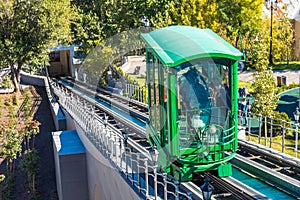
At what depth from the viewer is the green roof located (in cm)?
885

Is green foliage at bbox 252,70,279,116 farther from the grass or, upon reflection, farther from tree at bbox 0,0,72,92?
the grass

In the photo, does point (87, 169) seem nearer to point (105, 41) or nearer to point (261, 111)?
point (261, 111)

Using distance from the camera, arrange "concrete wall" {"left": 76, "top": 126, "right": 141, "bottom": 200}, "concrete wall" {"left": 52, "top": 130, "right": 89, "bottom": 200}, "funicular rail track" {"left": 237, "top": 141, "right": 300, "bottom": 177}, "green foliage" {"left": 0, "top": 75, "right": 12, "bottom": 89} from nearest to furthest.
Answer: "concrete wall" {"left": 76, "top": 126, "right": 141, "bottom": 200} < "funicular rail track" {"left": 237, "top": 141, "right": 300, "bottom": 177} < "concrete wall" {"left": 52, "top": 130, "right": 89, "bottom": 200} < "green foliage" {"left": 0, "top": 75, "right": 12, "bottom": 89}

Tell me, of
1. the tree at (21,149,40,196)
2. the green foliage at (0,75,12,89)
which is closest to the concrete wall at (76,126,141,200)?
the tree at (21,149,40,196)

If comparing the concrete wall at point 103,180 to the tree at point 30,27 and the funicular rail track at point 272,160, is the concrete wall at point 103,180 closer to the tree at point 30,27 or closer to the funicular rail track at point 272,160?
the funicular rail track at point 272,160

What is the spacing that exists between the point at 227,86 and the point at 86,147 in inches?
310

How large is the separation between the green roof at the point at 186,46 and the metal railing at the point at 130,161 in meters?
2.08

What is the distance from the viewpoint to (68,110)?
21359 millimetres

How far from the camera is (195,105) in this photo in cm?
903

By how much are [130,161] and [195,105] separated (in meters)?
2.36

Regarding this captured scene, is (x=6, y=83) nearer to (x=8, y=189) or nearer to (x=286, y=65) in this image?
(x=8, y=189)

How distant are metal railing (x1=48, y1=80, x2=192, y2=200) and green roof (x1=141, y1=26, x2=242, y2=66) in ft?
6.83

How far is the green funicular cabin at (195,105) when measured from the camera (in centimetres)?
885

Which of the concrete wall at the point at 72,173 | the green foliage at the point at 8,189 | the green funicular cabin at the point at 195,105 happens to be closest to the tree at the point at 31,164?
the green foliage at the point at 8,189
